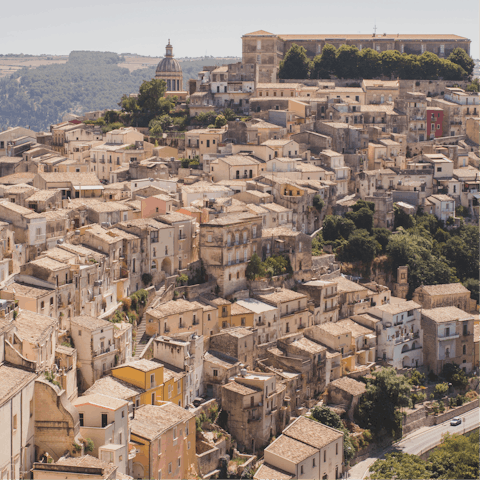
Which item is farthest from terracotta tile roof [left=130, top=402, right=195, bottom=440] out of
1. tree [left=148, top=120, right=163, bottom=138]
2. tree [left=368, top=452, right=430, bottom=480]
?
tree [left=148, top=120, right=163, bottom=138]

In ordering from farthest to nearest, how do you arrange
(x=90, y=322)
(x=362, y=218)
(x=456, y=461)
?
(x=362, y=218) < (x=456, y=461) < (x=90, y=322)

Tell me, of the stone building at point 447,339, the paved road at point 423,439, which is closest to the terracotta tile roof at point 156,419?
Answer: the paved road at point 423,439

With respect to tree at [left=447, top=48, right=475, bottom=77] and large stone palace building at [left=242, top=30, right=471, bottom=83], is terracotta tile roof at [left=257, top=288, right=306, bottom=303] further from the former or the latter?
tree at [left=447, top=48, right=475, bottom=77]

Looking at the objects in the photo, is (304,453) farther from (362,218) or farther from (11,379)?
(362,218)

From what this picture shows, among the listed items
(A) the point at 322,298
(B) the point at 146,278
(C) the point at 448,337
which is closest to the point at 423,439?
(C) the point at 448,337

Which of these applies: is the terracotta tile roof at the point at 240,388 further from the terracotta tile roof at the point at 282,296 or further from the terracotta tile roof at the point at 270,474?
the terracotta tile roof at the point at 282,296

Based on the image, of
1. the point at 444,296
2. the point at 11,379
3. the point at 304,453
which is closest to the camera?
the point at 11,379
